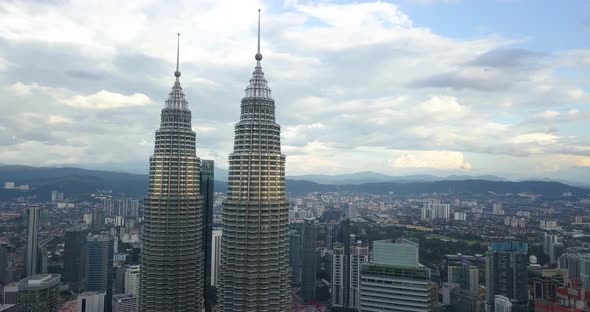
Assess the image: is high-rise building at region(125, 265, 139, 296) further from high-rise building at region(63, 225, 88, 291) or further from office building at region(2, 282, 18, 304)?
office building at region(2, 282, 18, 304)

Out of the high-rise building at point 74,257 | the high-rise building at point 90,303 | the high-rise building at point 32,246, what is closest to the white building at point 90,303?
the high-rise building at point 90,303

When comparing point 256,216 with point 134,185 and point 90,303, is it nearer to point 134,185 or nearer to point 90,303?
point 90,303

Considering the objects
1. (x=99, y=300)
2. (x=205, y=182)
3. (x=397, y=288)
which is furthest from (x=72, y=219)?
(x=397, y=288)

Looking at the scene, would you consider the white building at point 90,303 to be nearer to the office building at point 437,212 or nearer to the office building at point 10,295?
the office building at point 10,295

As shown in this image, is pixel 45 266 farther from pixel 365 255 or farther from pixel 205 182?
pixel 365 255

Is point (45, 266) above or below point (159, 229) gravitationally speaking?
below

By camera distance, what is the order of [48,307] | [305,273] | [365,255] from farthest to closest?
[305,273], [365,255], [48,307]
